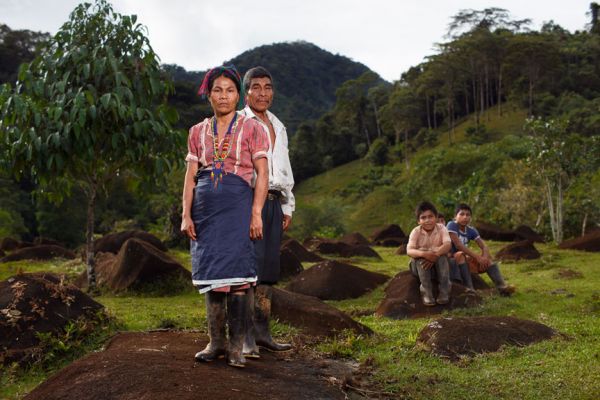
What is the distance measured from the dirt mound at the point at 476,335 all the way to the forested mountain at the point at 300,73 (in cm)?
7425

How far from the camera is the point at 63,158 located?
886cm

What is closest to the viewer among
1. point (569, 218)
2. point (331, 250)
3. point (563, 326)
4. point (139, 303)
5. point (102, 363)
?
point (102, 363)

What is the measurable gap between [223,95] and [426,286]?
4.29 metres

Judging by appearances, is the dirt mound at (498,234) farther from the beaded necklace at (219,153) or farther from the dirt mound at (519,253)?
the beaded necklace at (219,153)

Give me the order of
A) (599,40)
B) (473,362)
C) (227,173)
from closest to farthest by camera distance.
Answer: (227,173)
(473,362)
(599,40)

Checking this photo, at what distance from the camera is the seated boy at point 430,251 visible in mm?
7188

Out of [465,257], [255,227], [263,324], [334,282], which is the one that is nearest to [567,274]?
[465,257]

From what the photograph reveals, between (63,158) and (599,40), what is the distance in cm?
6041

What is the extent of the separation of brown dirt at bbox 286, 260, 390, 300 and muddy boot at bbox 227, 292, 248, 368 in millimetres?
5559

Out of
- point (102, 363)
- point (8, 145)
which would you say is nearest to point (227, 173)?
point (102, 363)

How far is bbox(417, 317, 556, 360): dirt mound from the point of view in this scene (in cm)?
501

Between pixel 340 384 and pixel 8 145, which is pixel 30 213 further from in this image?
pixel 340 384

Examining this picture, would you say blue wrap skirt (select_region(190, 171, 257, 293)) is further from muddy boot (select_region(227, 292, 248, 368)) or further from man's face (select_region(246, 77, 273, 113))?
man's face (select_region(246, 77, 273, 113))

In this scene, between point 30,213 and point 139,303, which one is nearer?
point 139,303
